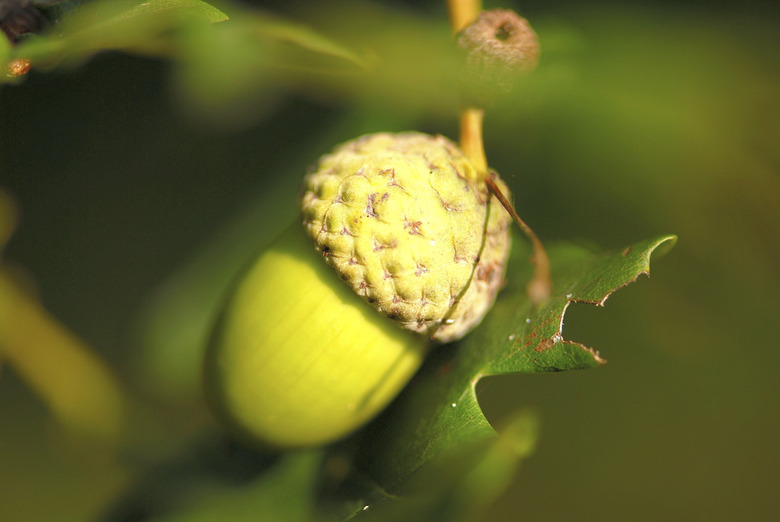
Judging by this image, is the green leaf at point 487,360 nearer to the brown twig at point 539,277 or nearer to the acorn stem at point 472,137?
the brown twig at point 539,277

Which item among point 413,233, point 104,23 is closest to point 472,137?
point 413,233

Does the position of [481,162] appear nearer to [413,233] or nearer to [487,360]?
[413,233]

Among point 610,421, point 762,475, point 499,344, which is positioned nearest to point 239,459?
point 499,344

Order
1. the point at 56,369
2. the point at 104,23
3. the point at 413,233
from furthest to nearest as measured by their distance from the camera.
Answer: the point at 56,369 → the point at 413,233 → the point at 104,23

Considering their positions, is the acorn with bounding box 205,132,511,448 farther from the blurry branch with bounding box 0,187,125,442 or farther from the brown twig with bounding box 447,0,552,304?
the blurry branch with bounding box 0,187,125,442

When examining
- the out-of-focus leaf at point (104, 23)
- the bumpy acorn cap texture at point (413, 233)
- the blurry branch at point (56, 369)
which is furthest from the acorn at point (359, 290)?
the blurry branch at point (56, 369)

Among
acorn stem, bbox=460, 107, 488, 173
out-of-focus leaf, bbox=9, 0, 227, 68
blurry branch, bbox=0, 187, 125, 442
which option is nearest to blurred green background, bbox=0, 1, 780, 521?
blurry branch, bbox=0, 187, 125, 442
